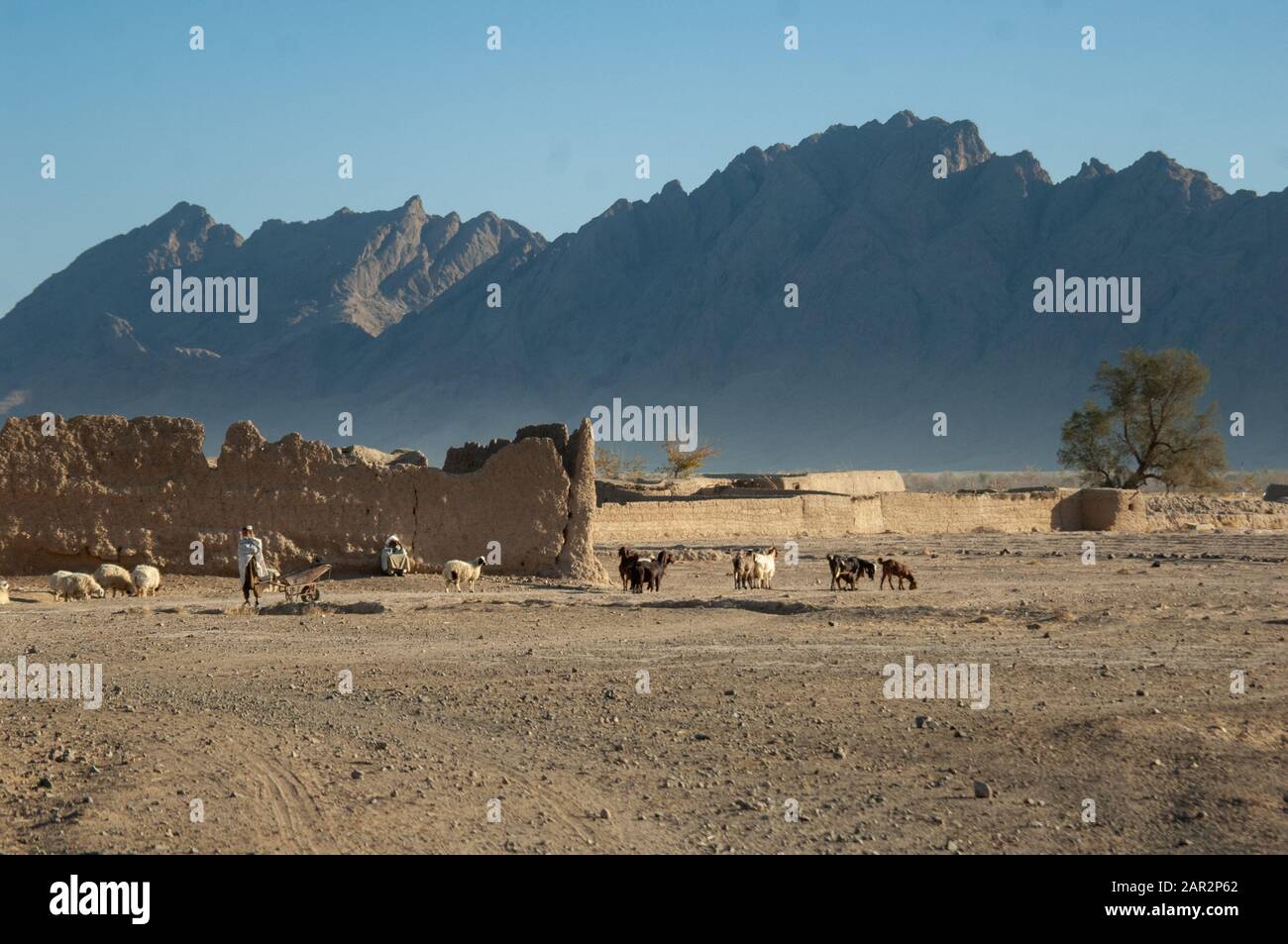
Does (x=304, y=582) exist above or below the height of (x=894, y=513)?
below

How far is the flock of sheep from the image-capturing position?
19.7m

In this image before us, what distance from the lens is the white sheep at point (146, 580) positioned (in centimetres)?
2017

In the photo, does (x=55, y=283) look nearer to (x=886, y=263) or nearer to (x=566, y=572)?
(x=886, y=263)

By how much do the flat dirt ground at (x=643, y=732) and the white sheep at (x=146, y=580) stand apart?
1615mm

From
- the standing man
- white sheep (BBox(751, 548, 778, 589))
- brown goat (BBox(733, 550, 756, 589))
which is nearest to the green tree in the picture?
white sheep (BBox(751, 548, 778, 589))

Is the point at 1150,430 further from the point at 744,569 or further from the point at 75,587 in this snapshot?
the point at 75,587

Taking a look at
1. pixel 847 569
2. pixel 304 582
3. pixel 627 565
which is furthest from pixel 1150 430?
pixel 304 582

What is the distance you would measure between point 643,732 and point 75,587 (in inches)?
494

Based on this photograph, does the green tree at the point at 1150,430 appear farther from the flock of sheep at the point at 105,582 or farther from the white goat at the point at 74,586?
the white goat at the point at 74,586

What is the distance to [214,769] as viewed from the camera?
29.0 ft

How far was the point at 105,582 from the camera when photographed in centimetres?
2023

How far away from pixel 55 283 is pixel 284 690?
634 feet

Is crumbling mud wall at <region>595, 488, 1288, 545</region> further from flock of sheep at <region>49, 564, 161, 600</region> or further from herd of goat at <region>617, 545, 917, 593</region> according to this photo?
flock of sheep at <region>49, 564, 161, 600</region>

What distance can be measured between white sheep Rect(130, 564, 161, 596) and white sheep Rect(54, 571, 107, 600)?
0.60 metres
